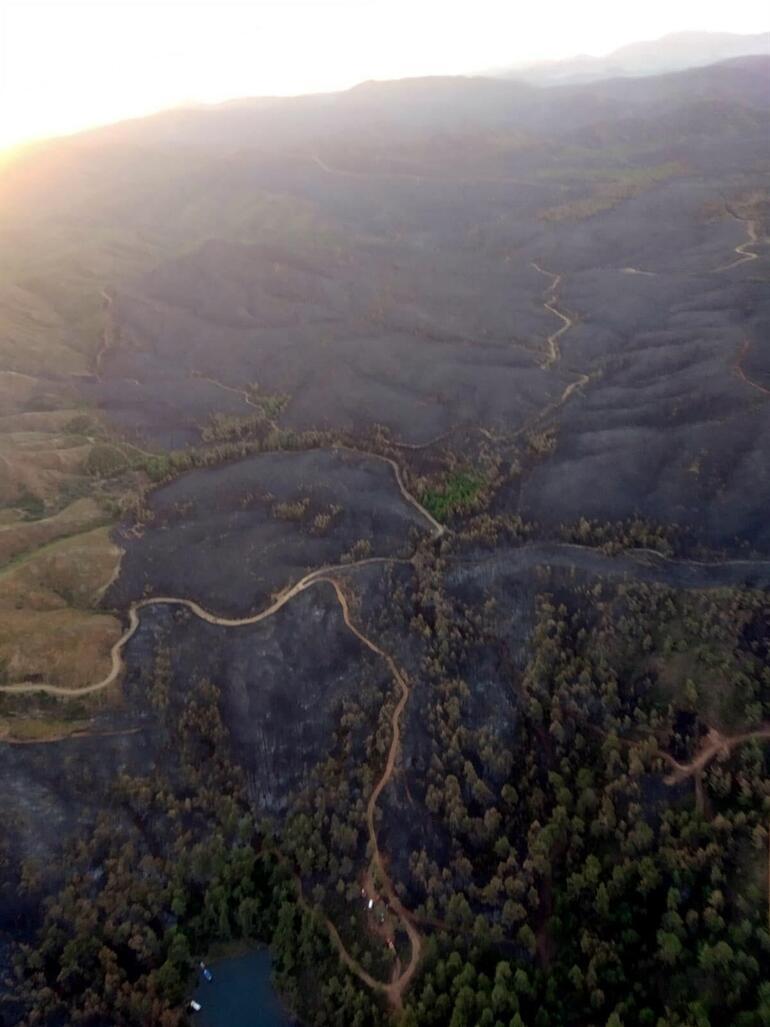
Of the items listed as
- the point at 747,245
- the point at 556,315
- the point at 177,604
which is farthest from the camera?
the point at 747,245

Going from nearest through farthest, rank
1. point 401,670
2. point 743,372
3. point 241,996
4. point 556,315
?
point 241,996, point 401,670, point 743,372, point 556,315

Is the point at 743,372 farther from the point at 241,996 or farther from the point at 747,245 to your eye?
the point at 241,996

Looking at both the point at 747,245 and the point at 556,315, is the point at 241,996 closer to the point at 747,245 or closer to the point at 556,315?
the point at 556,315

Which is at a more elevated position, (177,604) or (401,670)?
(177,604)

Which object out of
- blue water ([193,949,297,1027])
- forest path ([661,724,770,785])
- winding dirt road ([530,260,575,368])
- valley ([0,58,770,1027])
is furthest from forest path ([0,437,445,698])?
winding dirt road ([530,260,575,368])

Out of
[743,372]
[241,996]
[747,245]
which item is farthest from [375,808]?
[747,245]

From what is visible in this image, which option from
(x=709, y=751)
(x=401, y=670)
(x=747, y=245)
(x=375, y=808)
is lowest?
(x=375, y=808)

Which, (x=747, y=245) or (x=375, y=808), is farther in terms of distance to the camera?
(x=747, y=245)

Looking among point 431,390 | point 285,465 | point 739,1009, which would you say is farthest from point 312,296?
point 739,1009

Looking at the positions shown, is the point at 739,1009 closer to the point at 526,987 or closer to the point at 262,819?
the point at 526,987
